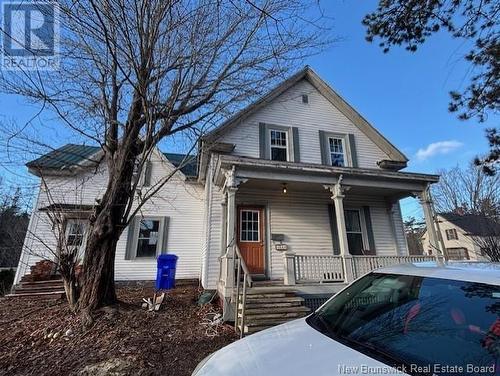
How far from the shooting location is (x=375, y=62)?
5.79 m

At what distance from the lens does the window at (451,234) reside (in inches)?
1207

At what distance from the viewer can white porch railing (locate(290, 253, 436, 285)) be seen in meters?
6.82

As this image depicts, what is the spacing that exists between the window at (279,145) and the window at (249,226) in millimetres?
2206

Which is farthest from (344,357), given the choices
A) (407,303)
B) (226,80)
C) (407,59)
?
(226,80)

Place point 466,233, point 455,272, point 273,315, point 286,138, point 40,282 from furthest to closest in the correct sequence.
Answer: point 466,233 < point 286,138 < point 40,282 < point 273,315 < point 455,272

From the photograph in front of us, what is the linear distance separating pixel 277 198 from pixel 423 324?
289 inches

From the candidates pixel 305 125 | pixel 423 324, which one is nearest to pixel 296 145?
pixel 305 125

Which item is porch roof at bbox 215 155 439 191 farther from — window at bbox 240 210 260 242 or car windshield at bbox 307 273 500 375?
car windshield at bbox 307 273 500 375

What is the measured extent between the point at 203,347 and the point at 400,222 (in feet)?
27.4

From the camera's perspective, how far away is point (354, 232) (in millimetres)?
9523

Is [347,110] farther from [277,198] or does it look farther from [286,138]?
[277,198]

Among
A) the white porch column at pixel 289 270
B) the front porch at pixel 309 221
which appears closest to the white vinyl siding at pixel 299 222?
the front porch at pixel 309 221

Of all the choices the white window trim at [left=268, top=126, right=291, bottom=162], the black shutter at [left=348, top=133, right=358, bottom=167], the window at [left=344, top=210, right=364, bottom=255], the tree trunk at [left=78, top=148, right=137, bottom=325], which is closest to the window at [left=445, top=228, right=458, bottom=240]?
the black shutter at [left=348, top=133, right=358, bottom=167]

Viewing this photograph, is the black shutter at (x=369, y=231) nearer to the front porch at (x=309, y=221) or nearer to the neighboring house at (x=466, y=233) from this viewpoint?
the front porch at (x=309, y=221)
